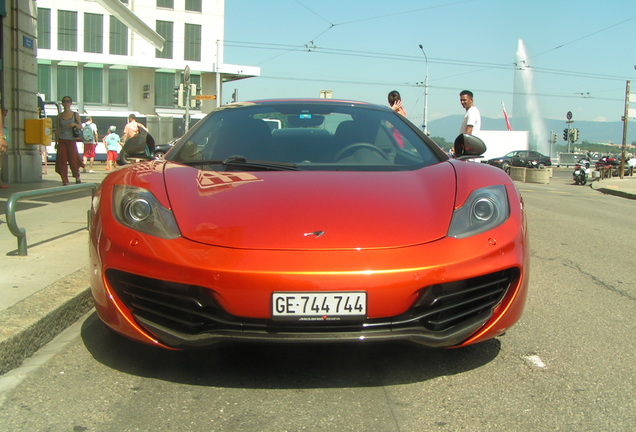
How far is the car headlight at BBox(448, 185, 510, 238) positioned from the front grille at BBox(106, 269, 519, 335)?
21 centimetres

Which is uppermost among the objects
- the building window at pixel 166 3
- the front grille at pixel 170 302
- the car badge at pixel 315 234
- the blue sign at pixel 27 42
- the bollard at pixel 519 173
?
the building window at pixel 166 3

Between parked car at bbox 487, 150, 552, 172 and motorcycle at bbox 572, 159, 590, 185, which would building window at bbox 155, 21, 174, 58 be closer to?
parked car at bbox 487, 150, 552, 172

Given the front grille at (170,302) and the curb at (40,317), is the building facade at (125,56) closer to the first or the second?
the curb at (40,317)

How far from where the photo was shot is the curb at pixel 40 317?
2967 millimetres

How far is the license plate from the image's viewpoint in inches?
97.5

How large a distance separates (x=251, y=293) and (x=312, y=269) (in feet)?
0.81

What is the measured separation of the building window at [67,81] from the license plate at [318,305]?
4366 cm

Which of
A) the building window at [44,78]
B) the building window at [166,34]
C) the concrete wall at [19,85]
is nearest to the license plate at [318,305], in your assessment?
the concrete wall at [19,85]

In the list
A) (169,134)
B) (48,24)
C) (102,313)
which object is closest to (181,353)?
(102,313)

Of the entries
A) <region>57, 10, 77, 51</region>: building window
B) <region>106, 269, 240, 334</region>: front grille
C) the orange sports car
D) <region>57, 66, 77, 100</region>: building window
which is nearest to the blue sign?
the orange sports car

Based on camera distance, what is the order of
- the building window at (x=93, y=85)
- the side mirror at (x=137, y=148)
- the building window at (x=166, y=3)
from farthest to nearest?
the building window at (x=166, y=3)
the building window at (x=93, y=85)
the side mirror at (x=137, y=148)

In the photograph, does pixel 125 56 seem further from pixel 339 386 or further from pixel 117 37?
pixel 339 386

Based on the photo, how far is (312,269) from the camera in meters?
2.49

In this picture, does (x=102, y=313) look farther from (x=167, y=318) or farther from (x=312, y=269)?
(x=312, y=269)
